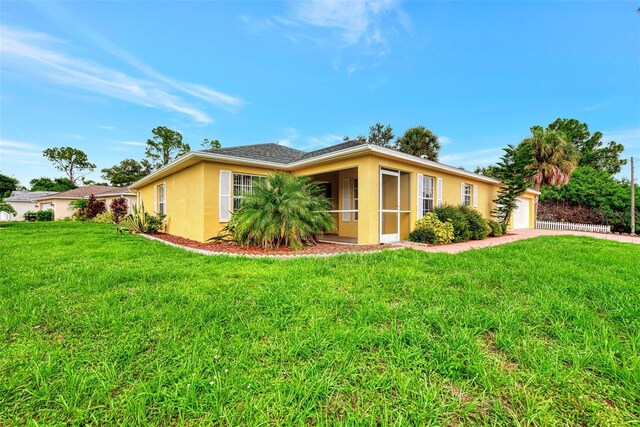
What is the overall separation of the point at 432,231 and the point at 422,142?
17.8 metres

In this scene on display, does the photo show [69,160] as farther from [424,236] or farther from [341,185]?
[424,236]

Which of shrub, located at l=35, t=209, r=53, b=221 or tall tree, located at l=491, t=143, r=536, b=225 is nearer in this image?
tall tree, located at l=491, t=143, r=536, b=225

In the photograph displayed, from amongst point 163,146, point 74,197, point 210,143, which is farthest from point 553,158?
point 163,146

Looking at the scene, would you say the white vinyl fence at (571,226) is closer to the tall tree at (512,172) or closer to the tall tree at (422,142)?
the tall tree at (512,172)

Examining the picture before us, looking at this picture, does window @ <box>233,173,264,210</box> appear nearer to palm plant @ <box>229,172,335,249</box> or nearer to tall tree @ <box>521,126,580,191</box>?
palm plant @ <box>229,172,335,249</box>

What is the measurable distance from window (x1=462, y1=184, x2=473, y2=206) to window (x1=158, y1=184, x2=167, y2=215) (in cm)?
1463

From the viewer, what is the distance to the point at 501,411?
1693 mm

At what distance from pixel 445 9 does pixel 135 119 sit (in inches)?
776

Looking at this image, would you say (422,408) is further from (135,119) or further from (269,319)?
(135,119)

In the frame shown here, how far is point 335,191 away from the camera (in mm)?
11562

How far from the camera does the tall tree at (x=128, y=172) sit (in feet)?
130

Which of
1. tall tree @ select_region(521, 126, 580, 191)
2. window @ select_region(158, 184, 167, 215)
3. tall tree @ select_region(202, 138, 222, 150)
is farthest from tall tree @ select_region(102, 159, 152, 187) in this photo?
tall tree @ select_region(521, 126, 580, 191)

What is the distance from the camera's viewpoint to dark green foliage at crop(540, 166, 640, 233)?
16922mm

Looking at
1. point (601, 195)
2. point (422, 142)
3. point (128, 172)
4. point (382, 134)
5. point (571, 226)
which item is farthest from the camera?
point (128, 172)
